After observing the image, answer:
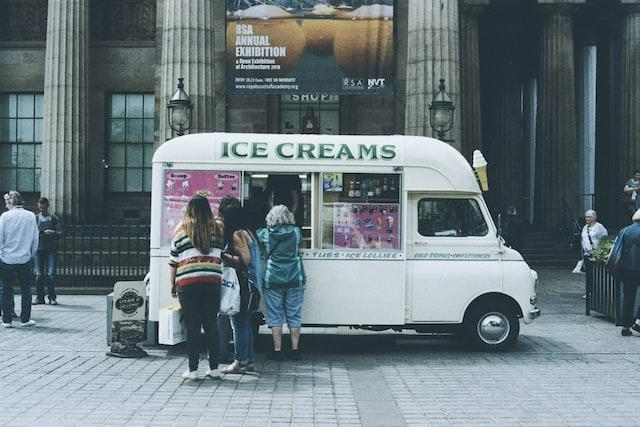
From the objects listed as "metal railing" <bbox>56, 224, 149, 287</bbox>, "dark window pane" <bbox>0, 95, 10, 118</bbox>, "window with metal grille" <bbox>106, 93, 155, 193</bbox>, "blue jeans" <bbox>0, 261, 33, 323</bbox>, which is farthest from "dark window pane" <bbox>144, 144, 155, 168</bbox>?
"blue jeans" <bbox>0, 261, 33, 323</bbox>

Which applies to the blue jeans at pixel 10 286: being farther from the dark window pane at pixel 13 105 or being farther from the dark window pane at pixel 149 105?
the dark window pane at pixel 13 105

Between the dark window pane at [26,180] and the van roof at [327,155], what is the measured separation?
17.6m

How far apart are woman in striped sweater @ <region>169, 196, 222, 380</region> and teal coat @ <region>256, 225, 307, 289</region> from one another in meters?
1.37

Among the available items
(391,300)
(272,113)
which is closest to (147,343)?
(391,300)

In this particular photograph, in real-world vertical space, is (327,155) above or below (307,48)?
below

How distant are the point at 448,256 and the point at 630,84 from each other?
62.1 ft

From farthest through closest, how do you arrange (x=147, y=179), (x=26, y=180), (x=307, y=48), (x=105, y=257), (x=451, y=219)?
(x=26, y=180), (x=147, y=179), (x=307, y=48), (x=105, y=257), (x=451, y=219)

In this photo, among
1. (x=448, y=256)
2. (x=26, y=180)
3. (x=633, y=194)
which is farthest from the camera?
(x=26, y=180)

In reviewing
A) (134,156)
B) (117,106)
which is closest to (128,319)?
(134,156)

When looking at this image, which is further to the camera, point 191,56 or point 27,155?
point 27,155

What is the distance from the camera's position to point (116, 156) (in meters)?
27.8

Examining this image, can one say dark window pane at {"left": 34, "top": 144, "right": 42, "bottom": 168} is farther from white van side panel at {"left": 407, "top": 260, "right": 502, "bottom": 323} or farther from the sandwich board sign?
white van side panel at {"left": 407, "top": 260, "right": 502, "bottom": 323}

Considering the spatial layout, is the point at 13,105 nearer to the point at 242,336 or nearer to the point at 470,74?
the point at 470,74

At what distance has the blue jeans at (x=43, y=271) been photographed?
17000 mm
